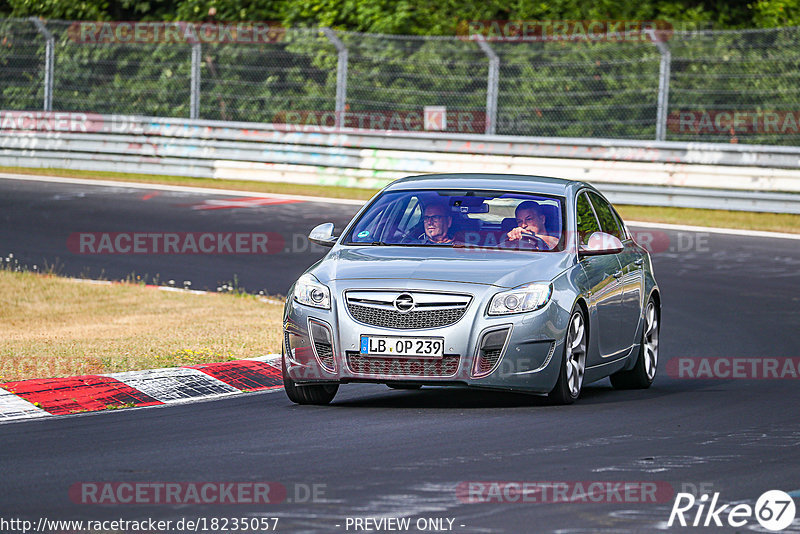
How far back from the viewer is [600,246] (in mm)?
9883

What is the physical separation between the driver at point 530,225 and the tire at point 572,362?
654mm

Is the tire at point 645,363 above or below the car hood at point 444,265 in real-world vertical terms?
below

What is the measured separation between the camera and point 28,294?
15320 mm

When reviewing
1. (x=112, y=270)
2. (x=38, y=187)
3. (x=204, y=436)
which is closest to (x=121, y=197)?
(x=38, y=187)

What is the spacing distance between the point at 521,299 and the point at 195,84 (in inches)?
728

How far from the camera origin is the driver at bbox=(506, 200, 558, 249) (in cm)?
995

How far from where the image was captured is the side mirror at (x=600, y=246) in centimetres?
986

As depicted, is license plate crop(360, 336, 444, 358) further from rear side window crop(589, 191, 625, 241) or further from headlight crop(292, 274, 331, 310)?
rear side window crop(589, 191, 625, 241)

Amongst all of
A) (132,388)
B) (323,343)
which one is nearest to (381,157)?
(132,388)

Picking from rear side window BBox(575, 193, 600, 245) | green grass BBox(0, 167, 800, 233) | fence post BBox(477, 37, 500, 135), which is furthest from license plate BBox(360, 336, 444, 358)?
fence post BBox(477, 37, 500, 135)

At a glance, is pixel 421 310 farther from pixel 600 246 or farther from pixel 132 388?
pixel 132 388
